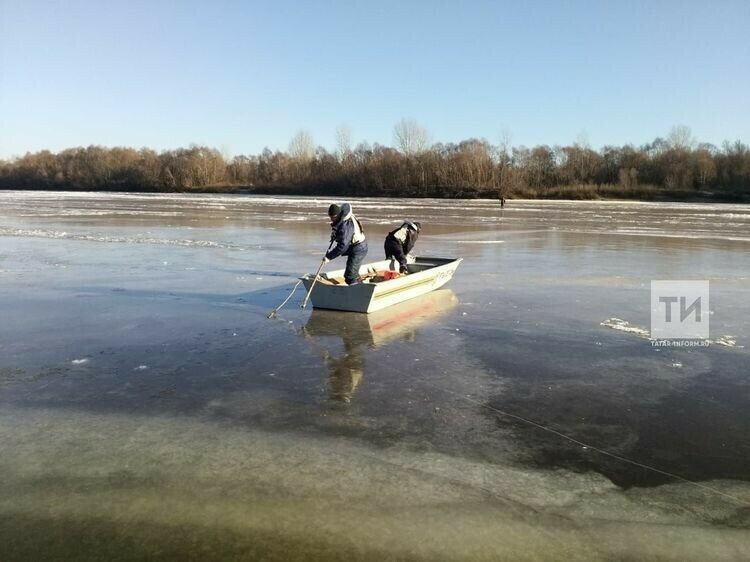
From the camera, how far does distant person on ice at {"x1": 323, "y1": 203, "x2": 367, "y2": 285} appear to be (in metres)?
8.07

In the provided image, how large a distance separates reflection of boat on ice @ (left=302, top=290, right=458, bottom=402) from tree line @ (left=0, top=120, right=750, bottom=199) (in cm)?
5162

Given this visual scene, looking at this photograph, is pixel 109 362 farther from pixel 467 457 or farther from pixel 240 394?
pixel 467 457

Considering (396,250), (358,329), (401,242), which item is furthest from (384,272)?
(358,329)

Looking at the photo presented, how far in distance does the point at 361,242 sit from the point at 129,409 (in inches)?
175

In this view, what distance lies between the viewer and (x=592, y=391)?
489cm

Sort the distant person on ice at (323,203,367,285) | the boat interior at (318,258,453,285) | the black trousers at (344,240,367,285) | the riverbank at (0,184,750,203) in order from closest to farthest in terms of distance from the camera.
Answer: the distant person on ice at (323,203,367,285) → the black trousers at (344,240,367,285) → the boat interior at (318,258,453,285) → the riverbank at (0,184,750,203)

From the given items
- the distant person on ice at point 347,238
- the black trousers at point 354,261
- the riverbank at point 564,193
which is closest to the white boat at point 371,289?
the black trousers at point 354,261

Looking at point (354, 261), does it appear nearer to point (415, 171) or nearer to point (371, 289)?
point (371, 289)

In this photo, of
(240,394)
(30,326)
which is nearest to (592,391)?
(240,394)

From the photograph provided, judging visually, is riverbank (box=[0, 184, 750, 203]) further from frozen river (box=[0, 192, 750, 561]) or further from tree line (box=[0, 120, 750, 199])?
frozen river (box=[0, 192, 750, 561])

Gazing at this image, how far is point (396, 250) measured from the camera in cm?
948

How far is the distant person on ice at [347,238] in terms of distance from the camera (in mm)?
8070

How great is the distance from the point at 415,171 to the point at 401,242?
203 ft

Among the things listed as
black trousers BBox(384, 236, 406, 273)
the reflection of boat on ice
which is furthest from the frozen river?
black trousers BBox(384, 236, 406, 273)
